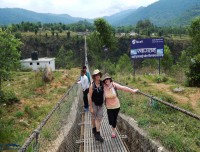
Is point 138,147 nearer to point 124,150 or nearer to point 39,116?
point 124,150

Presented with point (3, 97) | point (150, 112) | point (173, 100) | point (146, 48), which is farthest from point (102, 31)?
point (150, 112)

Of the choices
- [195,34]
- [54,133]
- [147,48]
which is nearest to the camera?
[54,133]

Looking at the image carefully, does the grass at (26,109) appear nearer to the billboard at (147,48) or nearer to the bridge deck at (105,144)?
Answer: the bridge deck at (105,144)

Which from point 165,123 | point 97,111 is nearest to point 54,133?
point 97,111

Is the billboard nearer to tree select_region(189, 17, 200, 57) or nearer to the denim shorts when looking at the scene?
the denim shorts

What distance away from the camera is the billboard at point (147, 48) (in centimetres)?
1961

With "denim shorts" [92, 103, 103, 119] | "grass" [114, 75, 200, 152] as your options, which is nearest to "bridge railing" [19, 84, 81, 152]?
"denim shorts" [92, 103, 103, 119]

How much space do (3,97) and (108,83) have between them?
12.6 m

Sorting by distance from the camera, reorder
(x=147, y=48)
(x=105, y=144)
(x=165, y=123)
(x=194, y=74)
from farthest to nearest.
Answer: (x=147, y=48), (x=194, y=74), (x=165, y=123), (x=105, y=144)

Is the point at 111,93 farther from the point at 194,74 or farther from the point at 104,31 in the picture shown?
the point at 104,31

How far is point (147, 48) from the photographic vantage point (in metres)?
19.7

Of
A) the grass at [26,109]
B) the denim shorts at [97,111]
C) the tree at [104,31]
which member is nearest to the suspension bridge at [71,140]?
the denim shorts at [97,111]

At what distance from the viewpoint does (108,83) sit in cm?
660

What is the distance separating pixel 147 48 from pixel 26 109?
8756mm
